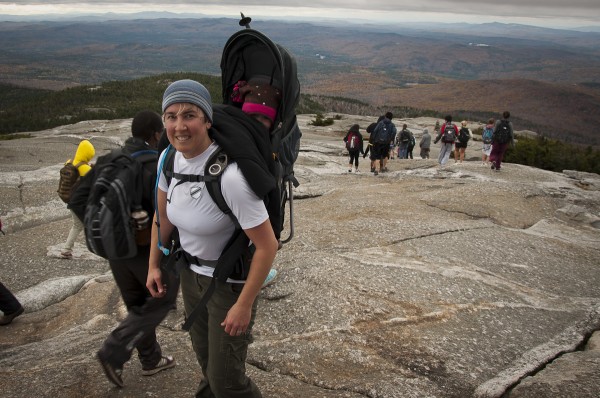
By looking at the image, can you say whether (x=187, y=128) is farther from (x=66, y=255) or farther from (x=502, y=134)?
(x=502, y=134)

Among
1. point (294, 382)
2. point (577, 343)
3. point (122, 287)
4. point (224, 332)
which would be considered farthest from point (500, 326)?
point (122, 287)

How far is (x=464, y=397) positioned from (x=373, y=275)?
231 cm

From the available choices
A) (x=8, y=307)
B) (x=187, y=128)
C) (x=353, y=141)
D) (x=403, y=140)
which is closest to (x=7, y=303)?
(x=8, y=307)

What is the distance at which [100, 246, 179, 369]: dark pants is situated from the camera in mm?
3723

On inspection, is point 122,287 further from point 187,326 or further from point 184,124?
point 184,124

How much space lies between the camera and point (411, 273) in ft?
20.3

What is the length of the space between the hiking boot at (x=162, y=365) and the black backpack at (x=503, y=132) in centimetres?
1251

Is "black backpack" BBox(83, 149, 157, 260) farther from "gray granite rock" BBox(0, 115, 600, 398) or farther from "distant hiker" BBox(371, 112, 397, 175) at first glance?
"distant hiker" BBox(371, 112, 397, 175)

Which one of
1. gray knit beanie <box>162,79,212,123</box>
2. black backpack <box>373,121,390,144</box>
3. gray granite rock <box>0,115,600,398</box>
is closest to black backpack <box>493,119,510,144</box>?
gray granite rock <box>0,115,600,398</box>

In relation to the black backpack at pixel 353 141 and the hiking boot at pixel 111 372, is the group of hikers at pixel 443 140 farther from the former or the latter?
the hiking boot at pixel 111 372

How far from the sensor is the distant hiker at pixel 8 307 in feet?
19.0

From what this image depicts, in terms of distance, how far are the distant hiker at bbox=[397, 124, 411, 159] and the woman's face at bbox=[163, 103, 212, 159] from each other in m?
18.6

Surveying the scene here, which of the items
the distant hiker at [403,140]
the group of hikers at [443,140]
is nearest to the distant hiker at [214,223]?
the group of hikers at [443,140]

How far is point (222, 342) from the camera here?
2883mm
